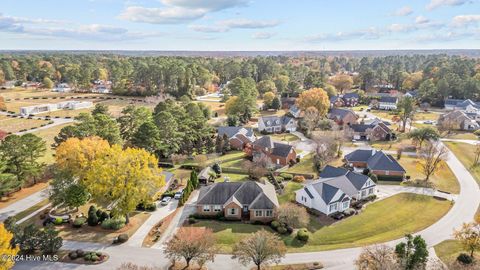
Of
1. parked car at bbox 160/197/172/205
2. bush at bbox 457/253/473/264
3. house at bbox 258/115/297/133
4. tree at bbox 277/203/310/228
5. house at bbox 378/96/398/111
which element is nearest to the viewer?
bush at bbox 457/253/473/264

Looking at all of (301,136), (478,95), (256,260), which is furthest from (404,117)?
(256,260)

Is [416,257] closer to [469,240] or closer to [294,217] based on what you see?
[469,240]

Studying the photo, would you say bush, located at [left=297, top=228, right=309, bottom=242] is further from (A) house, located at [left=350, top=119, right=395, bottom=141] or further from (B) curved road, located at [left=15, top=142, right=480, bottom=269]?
(A) house, located at [left=350, top=119, right=395, bottom=141]

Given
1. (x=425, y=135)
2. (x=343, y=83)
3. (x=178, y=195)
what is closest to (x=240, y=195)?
(x=178, y=195)

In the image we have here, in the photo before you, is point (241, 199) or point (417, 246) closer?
point (417, 246)

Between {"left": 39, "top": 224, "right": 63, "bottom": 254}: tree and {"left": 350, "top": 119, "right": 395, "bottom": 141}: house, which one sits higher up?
{"left": 350, "top": 119, "right": 395, "bottom": 141}: house

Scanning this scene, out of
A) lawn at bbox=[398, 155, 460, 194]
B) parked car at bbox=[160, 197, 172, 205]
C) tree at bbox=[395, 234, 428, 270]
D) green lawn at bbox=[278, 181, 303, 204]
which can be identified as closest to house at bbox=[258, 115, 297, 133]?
→ lawn at bbox=[398, 155, 460, 194]

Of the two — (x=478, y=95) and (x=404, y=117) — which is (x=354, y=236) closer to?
(x=404, y=117)
